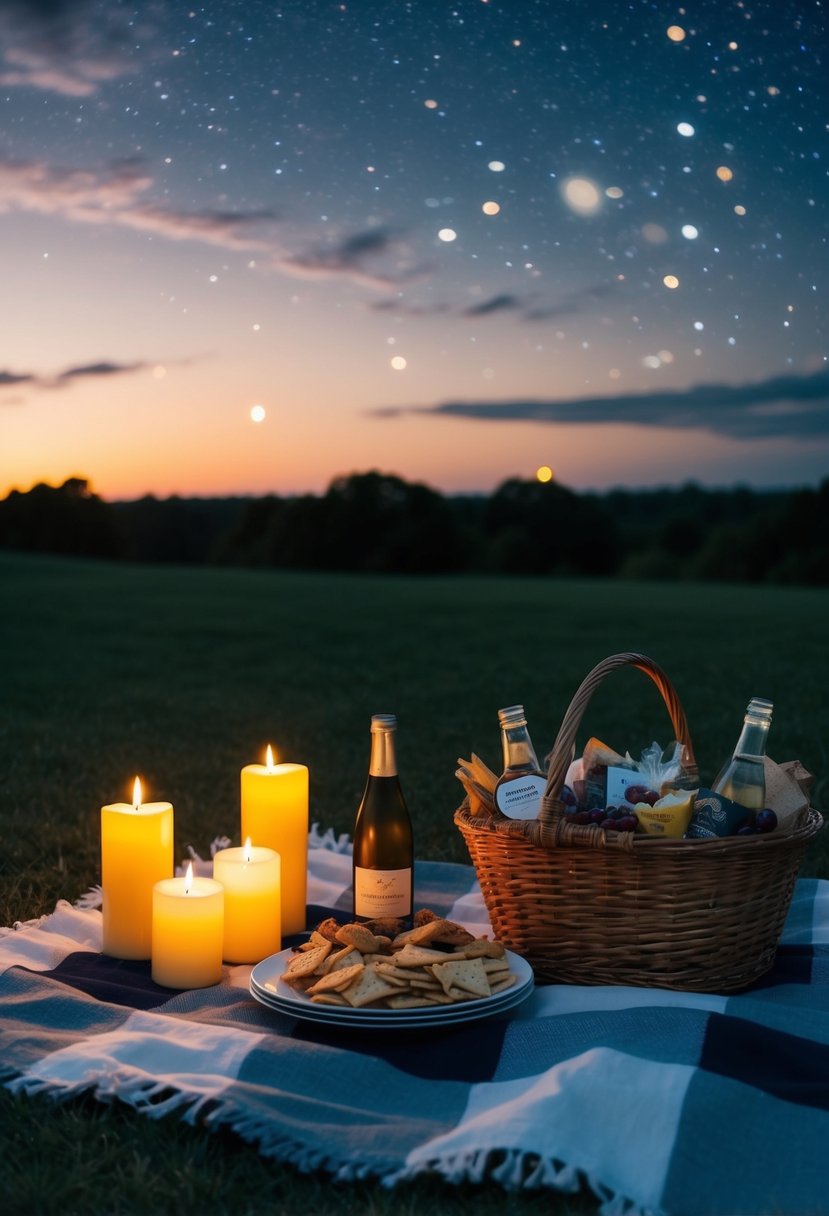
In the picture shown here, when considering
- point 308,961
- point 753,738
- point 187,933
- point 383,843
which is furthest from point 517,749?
point 187,933

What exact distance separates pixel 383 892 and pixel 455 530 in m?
29.0

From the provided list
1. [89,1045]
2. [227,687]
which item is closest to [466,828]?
[89,1045]

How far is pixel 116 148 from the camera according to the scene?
5.32 metres

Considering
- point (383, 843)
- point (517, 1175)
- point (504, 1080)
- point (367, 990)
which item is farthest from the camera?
point (383, 843)

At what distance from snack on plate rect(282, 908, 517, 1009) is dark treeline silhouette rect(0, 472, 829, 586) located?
82.2ft

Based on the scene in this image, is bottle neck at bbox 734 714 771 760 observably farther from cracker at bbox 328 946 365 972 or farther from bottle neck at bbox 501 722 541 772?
cracker at bbox 328 946 365 972

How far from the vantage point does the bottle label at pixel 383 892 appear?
246cm

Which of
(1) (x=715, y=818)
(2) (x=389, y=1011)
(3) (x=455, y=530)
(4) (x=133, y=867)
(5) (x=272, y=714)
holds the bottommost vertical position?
(5) (x=272, y=714)

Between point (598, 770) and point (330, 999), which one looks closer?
point (330, 999)

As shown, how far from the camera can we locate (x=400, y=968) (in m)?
2.08

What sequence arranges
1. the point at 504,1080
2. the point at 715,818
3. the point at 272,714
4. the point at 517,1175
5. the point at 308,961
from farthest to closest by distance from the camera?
1. the point at 272,714
2. the point at 715,818
3. the point at 308,961
4. the point at 504,1080
5. the point at 517,1175

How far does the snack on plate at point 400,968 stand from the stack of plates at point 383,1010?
0.05 feet

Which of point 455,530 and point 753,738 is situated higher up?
point 455,530

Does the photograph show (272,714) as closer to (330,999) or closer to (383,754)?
(383,754)
